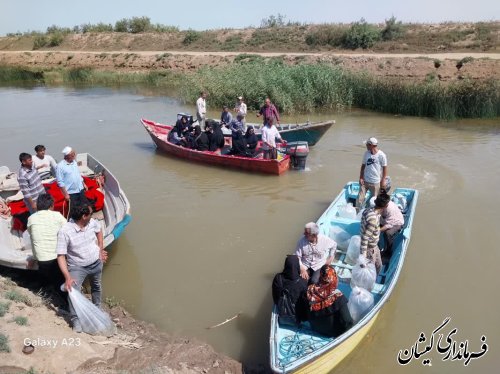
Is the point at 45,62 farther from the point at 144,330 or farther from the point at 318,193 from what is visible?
the point at 144,330

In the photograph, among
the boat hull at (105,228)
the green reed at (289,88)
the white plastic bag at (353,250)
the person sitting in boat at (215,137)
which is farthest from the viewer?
the green reed at (289,88)

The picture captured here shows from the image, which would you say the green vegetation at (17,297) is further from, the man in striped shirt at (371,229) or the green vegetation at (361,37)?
the green vegetation at (361,37)

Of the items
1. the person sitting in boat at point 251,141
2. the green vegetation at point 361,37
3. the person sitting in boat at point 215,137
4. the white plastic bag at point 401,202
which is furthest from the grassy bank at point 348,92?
the green vegetation at point 361,37

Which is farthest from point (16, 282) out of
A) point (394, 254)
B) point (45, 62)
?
point (45, 62)

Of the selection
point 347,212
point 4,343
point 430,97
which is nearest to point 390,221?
point 347,212

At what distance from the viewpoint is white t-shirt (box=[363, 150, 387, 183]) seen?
7.97 metres

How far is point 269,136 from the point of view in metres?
11.7

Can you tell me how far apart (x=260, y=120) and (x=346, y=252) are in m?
12.9

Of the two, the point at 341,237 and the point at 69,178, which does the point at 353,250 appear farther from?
the point at 69,178

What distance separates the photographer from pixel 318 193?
35.5ft

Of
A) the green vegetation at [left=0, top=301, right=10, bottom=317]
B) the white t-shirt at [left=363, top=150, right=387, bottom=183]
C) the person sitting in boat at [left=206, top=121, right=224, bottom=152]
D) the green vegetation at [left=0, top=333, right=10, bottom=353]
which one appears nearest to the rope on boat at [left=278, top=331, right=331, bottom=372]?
the green vegetation at [left=0, top=333, right=10, bottom=353]

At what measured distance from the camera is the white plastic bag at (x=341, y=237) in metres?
7.26

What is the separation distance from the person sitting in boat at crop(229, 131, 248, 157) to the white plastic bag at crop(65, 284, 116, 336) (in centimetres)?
769

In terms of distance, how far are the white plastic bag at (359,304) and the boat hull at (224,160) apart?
6664mm
